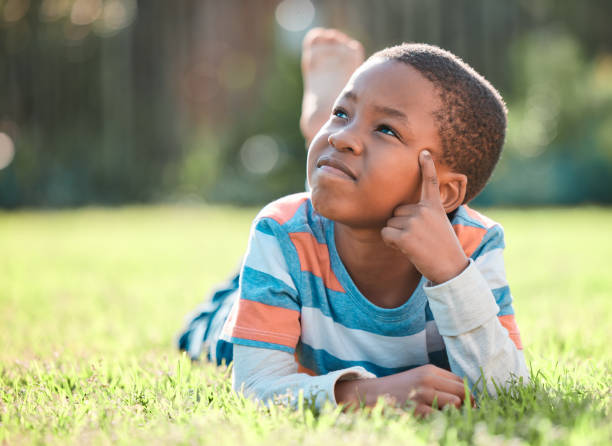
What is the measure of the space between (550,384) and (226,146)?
49.1 ft

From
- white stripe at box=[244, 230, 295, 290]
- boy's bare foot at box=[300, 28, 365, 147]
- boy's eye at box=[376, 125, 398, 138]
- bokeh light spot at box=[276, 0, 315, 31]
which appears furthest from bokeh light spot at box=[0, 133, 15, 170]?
boy's eye at box=[376, 125, 398, 138]

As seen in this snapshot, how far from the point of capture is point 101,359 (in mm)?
2473

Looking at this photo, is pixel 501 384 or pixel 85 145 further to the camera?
pixel 85 145

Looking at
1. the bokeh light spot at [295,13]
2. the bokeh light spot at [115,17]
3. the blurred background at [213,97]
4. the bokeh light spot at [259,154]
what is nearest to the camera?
the blurred background at [213,97]

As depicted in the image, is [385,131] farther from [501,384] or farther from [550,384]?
[550,384]

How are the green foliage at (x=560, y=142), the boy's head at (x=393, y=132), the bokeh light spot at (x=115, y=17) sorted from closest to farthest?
the boy's head at (x=393, y=132), the green foliage at (x=560, y=142), the bokeh light spot at (x=115, y=17)

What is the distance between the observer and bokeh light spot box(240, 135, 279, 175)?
15664 mm

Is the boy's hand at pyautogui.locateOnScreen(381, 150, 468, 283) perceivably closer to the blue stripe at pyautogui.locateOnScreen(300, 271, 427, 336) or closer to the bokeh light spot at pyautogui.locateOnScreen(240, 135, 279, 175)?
the blue stripe at pyautogui.locateOnScreen(300, 271, 427, 336)

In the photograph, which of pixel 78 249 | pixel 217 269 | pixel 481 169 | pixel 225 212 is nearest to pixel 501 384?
pixel 481 169

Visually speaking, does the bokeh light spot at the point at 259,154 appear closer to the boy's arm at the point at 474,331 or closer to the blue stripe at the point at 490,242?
the blue stripe at the point at 490,242

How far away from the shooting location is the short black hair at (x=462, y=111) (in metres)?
1.93

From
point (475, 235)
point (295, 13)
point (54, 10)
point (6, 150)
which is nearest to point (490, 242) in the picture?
point (475, 235)

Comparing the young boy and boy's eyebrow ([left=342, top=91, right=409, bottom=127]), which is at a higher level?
boy's eyebrow ([left=342, top=91, right=409, bottom=127])

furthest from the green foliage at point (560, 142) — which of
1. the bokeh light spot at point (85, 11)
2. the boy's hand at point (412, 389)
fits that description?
the boy's hand at point (412, 389)
